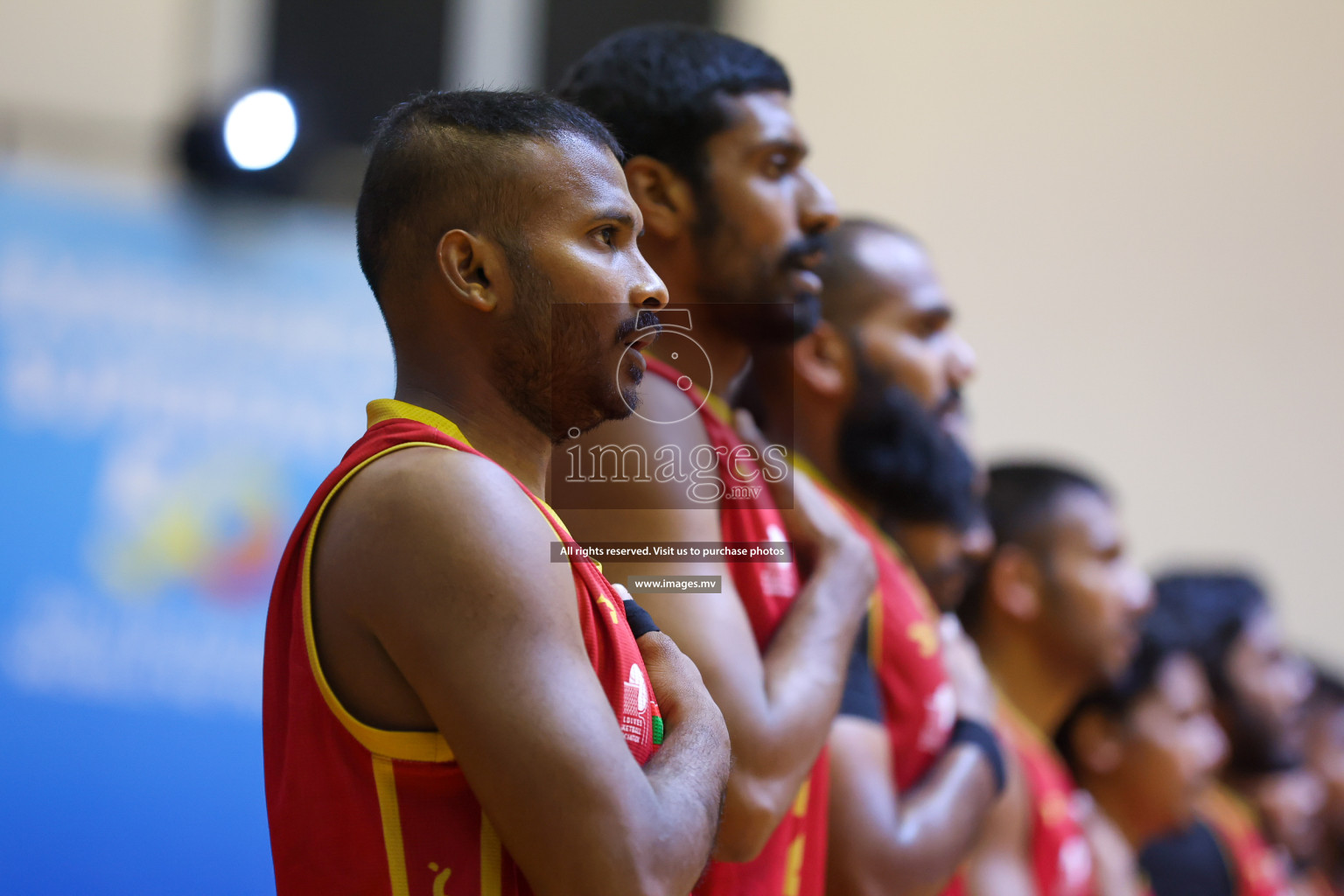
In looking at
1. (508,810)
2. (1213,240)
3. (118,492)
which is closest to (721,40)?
(508,810)

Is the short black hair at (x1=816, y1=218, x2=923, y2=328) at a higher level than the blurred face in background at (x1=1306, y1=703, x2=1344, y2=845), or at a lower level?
higher

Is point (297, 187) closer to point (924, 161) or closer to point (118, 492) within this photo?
point (118, 492)

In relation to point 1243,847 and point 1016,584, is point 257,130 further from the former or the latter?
point 1243,847

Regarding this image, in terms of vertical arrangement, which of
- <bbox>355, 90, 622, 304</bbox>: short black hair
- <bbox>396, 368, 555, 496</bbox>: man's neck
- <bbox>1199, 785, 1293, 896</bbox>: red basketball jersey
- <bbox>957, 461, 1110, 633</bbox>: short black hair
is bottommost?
<bbox>1199, 785, 1293, 896</bbox>: red basketball jersey

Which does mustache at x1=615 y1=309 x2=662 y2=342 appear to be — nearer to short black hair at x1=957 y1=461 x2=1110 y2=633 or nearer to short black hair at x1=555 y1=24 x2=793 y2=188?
short black hair at x1=555 y1=24 x2=793 y2=188

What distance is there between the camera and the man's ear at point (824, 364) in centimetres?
249

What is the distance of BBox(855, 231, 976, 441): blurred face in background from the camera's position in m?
2.51

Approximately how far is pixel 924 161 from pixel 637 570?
4499 mm

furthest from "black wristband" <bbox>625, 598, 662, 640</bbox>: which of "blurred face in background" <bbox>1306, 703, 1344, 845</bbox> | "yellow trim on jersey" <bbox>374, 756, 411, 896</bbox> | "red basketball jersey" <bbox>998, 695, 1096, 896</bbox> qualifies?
"blurred face in background" <bbox>1306, 703, 1344, 845</bbox>

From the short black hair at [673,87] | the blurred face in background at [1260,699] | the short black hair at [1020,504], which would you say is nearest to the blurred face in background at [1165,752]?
the short black hair at [1020,504]

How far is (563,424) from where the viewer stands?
131 centimetres

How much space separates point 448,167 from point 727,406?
726 mm

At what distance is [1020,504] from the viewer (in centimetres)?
341

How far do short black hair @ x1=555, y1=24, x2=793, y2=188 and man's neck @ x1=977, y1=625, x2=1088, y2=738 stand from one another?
1.80 meters
